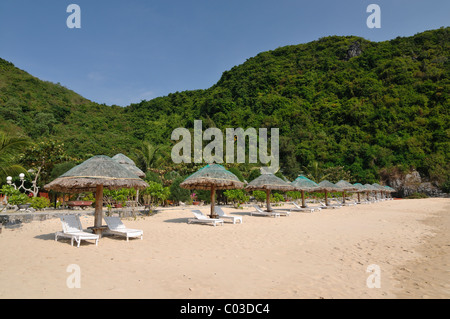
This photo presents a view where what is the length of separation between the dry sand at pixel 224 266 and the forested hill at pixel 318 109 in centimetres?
2508

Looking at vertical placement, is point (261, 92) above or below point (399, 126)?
above

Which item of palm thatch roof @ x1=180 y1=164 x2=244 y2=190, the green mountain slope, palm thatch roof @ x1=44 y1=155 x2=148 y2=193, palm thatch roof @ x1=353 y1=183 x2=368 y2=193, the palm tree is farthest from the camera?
the green mountain slope

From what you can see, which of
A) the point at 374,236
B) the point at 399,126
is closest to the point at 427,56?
the point at 399,126

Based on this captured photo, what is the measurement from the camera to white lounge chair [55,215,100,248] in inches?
262

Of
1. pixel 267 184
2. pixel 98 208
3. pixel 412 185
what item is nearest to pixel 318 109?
pixel 412 185

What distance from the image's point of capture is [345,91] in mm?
60156

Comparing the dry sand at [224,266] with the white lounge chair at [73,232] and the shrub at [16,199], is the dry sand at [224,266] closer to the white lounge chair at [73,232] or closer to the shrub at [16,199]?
the white lounge chair at [73,232]

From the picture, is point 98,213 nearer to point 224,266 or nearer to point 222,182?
point 224,266

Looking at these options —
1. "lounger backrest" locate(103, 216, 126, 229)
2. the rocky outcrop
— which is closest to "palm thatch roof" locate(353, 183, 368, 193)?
the rocky outcrop

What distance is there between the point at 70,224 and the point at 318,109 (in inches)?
→ 2244

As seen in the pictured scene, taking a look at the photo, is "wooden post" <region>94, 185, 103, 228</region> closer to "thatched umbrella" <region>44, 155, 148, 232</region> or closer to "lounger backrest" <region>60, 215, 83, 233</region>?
"thatched umbrella" <region>44, 155, 148, 232</region>

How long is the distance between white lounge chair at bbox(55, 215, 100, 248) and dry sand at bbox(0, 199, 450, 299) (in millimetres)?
199

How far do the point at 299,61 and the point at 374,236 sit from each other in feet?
227
